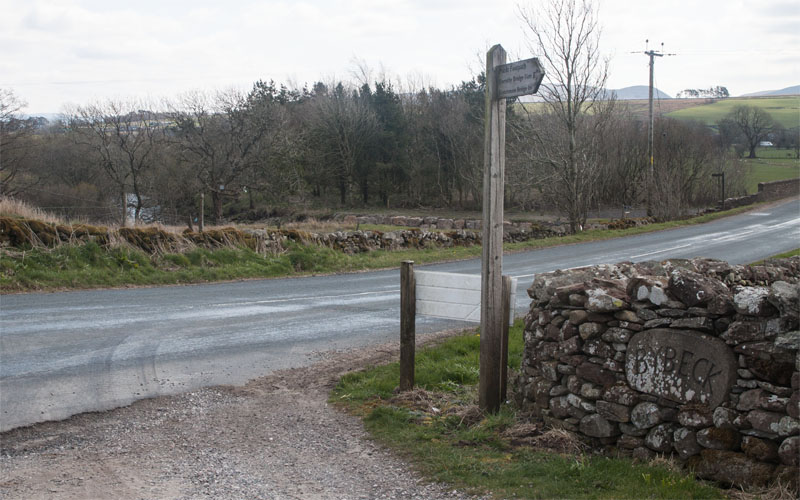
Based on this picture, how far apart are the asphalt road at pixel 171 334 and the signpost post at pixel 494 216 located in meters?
3.10

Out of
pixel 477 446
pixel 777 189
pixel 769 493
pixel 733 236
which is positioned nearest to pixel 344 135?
pixel 777 189

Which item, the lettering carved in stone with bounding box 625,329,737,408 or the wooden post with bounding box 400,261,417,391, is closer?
the lettering carved in stone with bounding box 625,329,737,408

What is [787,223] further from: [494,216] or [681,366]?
[681,366]

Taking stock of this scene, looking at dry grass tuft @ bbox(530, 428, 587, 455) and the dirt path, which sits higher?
dry grass tuft @ bbox(530, 428, 587, 455)

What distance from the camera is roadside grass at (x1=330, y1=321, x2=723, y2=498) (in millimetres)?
4742

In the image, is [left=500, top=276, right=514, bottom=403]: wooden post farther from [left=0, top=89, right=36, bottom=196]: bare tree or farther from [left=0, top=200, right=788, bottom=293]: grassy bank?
[left=0, top=89, right=36, bottom=196]: bare tree

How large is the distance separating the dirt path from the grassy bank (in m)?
8.65

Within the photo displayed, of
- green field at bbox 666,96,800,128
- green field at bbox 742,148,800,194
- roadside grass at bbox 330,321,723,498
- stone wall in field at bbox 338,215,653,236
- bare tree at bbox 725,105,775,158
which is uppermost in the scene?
green field at bbox 666,96,800,128

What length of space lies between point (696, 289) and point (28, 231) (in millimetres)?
15296

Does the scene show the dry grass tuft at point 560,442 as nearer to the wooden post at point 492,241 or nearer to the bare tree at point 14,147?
the wooden post at point 492,241

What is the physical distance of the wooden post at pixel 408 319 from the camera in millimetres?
7273

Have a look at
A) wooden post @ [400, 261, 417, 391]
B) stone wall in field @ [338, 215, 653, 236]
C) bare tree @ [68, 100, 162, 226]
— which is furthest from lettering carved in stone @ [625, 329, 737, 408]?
bare tree @ [68, 100, 162, 226]

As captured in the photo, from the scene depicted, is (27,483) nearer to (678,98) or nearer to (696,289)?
(696,289)

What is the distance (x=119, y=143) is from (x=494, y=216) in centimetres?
4259
